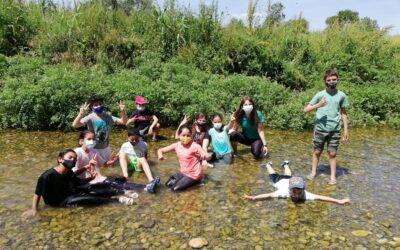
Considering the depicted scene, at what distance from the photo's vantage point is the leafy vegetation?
10.9m

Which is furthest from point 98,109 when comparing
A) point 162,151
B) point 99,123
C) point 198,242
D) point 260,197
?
point 198,242

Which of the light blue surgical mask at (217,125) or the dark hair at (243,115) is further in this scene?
the dark hair at (243,115)

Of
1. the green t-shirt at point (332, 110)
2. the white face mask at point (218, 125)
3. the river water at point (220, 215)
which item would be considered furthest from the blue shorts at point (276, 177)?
the white face mask at point (218, 125)

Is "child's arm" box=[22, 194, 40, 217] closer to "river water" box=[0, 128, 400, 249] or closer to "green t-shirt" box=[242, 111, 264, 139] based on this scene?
"river water" box=[0, 128, 400, 249]

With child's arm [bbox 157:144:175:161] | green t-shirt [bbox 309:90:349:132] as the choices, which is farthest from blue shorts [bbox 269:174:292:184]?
child's arm [bbox 157:144:175:161]

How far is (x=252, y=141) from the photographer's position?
→ 8969 millimetres

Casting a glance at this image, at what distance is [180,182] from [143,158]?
0.94m

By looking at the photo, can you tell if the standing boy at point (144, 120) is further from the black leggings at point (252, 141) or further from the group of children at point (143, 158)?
the black leggings at point (252, 141)

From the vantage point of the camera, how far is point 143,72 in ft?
41.8

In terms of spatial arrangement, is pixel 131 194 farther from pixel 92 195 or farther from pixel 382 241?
pixel 382 241

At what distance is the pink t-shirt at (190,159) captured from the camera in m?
6.88

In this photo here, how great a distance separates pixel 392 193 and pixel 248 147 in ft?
12.7

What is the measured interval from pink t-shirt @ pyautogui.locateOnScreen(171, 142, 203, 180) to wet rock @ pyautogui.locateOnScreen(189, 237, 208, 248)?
1863 mm

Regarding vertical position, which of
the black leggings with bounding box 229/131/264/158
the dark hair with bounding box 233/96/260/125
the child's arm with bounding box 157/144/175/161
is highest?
the dark hair with bounding box 233/96/260/125
